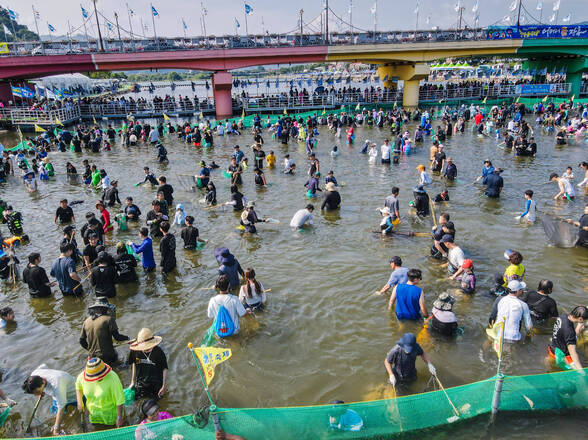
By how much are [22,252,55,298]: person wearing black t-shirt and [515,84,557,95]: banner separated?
47.7 meters

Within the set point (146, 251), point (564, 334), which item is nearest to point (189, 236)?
point (146, 251)

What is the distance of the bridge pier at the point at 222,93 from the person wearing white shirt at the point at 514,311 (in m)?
35.8

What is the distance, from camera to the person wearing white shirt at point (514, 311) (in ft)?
21.8

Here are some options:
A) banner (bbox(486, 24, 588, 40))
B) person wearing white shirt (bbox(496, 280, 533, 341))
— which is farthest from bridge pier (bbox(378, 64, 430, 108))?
person wearing white shirt (bbox(496, 280, 533, 341))

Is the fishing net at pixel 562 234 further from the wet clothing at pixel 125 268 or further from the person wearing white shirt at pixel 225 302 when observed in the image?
the wet clothing at pixel 125 268

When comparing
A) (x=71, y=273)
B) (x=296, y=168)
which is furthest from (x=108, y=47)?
(x=71, y=273)

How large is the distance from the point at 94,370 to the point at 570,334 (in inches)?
268

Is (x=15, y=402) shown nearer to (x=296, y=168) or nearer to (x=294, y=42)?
(x=296, y=168)

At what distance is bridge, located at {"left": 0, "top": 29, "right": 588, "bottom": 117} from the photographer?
3584 cm

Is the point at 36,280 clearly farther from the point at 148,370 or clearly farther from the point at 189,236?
the point at 148,370

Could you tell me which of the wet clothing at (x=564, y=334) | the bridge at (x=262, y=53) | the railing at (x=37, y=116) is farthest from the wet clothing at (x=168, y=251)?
the bridge at (x=262, y=53)

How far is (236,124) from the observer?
104ft

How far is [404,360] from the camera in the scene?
232 inches

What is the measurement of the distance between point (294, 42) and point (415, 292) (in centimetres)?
3783
